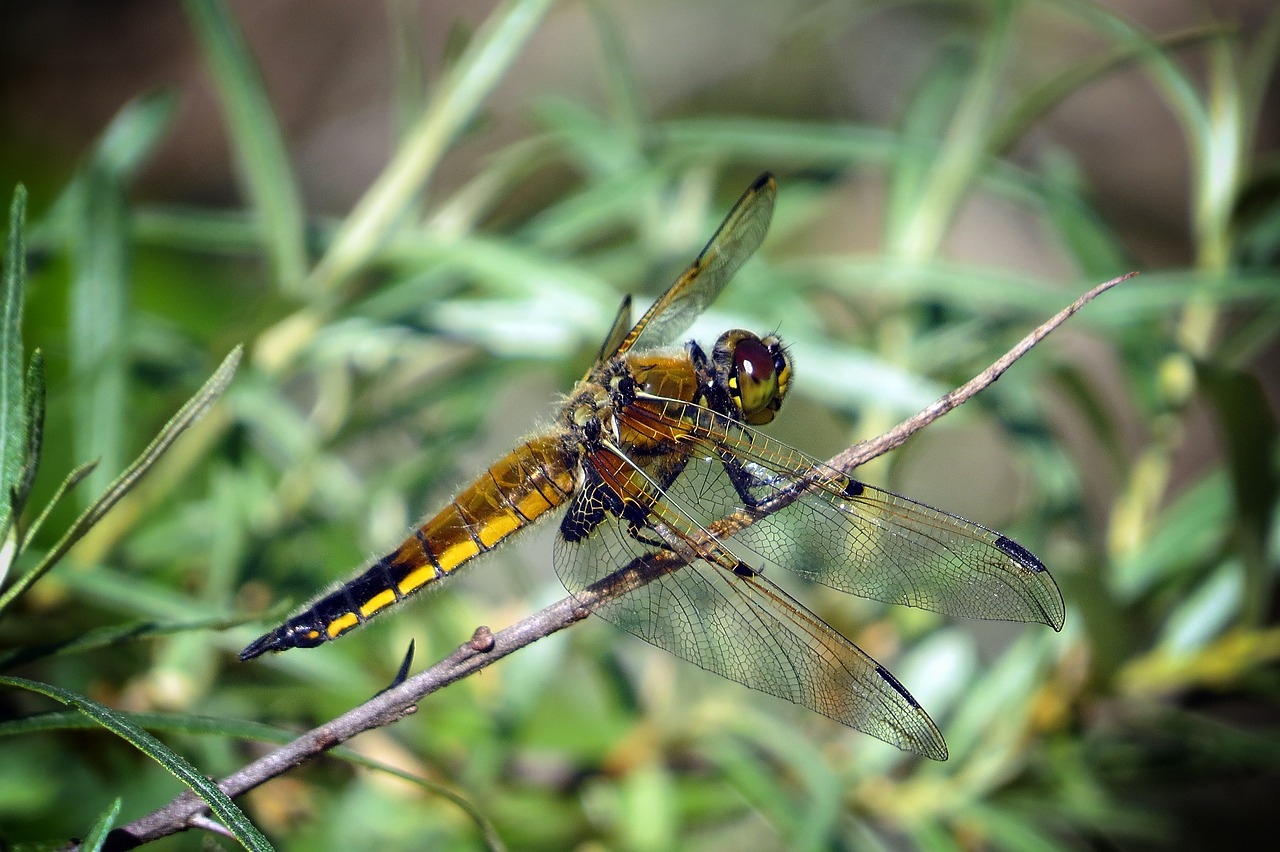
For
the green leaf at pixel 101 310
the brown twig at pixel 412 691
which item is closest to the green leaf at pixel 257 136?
the green leaf at pixel 101 310

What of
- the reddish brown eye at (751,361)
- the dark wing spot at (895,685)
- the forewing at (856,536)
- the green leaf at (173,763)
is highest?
the reddish brown eye at (751,361)

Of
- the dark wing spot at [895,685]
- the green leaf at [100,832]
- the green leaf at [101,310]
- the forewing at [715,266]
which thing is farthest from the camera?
the forewing at [715,266]

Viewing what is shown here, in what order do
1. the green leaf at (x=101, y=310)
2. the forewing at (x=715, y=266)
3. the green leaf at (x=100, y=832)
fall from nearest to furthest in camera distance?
1. the green leaf at (x=100, y=832)
2. the green leaf at (x=101, y=310)
3. the forewing at (x=715, y=266)

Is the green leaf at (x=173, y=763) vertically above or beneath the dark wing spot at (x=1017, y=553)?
beneath

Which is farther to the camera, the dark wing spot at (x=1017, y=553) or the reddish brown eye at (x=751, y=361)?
the reddish brown eye at (x=751, y=361)

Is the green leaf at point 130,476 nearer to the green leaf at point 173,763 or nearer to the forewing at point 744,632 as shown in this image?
the green leaf at point 173,763

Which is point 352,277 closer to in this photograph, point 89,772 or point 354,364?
point 354,364

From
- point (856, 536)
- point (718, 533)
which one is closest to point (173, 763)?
point (718, 533)
